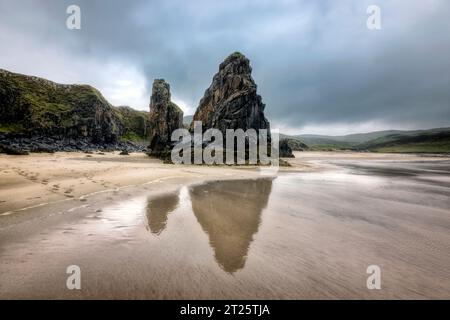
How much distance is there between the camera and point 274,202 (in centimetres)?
1085

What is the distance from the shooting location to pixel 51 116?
63562mm

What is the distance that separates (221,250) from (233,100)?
4529 centimetres

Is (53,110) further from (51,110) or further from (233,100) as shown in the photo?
(233,100)

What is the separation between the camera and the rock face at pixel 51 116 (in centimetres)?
5416

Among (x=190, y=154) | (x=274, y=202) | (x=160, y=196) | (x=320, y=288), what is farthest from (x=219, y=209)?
(x=190, y=154)

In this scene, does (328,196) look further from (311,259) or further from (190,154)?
(190,154)

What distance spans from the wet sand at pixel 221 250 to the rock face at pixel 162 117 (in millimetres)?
50373

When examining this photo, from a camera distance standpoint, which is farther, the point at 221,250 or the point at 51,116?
the point at 51,116

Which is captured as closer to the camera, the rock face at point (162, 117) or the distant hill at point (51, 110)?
the distant hill at point (51, 110)

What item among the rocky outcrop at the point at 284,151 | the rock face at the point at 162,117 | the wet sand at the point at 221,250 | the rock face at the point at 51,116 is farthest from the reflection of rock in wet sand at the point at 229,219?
the rocky outcrop at the point at 284,151

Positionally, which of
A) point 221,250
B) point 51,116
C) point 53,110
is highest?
point 53,110

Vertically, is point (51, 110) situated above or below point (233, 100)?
above

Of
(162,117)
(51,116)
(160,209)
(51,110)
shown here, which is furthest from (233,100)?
(51,110)

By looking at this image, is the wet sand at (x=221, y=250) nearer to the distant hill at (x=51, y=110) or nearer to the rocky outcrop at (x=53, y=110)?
the distant hill at (x=51, y=110)
